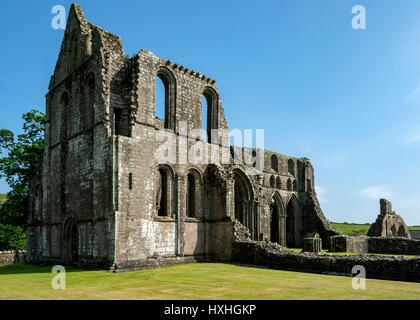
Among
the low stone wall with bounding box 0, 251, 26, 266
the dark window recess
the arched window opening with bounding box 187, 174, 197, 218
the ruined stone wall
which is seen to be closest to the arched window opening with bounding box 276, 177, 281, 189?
the arched window opening with bounding box 187, 174, 197, 218

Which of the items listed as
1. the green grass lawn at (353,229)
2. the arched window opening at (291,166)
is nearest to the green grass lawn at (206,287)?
the arched window opening at (291,166)

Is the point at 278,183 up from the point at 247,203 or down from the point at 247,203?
up

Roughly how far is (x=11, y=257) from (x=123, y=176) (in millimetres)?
13503

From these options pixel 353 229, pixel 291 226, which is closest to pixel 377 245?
pixel 291 226

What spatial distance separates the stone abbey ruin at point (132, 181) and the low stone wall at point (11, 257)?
1859 mm

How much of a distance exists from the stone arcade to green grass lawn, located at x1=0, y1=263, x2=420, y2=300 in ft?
8.26

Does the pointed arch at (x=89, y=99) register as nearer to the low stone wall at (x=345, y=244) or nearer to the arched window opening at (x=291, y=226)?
the low stone wall at (x=345, y=244)

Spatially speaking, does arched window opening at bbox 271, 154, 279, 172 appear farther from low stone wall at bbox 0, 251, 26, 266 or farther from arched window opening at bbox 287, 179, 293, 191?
low stone wall at bbox 0, 251, 26, 266

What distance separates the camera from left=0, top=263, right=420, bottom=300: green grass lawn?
10.1m

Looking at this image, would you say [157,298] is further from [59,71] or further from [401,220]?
[401,220]

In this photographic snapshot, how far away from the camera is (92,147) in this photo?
59.4ft

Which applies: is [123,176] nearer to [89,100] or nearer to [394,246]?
[89,100]

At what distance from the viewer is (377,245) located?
33344 millimetres
